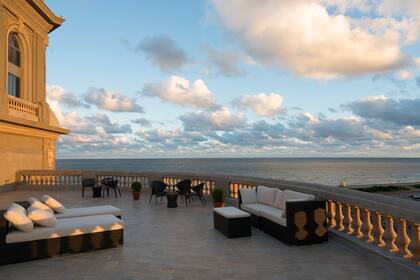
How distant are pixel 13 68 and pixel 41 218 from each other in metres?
14.1

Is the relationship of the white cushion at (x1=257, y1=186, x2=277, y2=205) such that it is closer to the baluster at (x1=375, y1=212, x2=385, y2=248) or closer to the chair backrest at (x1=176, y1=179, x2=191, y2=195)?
the baluster at (x1=375, y1=212, x2=385, y2=248)

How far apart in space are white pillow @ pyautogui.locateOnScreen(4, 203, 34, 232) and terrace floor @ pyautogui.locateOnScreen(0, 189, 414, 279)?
536 mm

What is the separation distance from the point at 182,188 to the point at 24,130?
935cm

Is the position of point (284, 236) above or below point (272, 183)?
below

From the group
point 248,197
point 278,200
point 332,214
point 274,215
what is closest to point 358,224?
point 332,214

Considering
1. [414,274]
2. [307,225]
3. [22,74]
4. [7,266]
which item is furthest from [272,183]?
[22,74]

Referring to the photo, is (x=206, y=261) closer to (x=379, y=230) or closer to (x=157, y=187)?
(x=379, y=230)

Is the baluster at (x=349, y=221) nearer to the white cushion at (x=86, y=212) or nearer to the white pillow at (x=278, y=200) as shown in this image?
the white pillow at (x=278, y=200)

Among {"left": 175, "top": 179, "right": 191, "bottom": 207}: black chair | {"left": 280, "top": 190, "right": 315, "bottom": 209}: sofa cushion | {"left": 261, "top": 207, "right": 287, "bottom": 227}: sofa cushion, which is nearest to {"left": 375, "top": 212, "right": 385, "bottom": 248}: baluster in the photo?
{"left": 280, "top": 190, "right": 315, "bottom": 209}: sofa cushion

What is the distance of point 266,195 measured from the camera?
23.3 feet

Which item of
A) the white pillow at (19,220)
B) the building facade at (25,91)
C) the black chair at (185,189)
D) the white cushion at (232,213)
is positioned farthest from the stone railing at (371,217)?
the building facade at (25,91)

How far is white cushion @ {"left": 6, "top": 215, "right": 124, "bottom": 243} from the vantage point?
190 inches

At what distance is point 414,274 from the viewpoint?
3992 millimetres

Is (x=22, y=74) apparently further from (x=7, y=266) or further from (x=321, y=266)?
(x=321, y=266)
